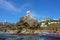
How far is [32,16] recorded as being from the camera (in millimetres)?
147500

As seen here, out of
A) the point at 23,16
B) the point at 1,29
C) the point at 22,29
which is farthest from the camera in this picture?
the point at 1,29

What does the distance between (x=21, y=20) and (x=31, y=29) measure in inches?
549

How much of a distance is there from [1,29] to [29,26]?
38.7m

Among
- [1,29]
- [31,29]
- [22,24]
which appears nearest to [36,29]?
[31,29]

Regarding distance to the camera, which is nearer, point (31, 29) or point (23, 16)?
point (31, 29)

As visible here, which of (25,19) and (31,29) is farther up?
(25,19)

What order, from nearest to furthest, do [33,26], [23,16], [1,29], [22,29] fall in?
[22,29] < [33,26] < [23,16] < [1,29]

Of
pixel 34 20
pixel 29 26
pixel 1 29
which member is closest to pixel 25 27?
Answer: pixel 29 26

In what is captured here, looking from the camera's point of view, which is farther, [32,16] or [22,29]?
[32,16]

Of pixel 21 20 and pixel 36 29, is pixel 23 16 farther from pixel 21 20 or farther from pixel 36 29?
pixel 36 29

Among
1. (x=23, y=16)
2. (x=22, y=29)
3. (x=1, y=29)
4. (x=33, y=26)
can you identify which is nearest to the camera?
(x=22, y=29)

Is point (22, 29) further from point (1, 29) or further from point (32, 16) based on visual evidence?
point (1, 29)

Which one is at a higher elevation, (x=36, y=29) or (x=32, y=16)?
(x=32, y=16)

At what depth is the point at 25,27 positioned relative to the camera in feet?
427
